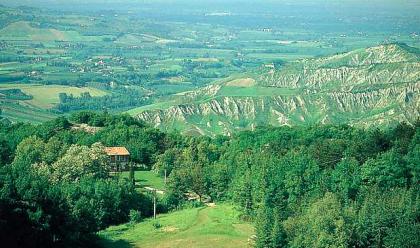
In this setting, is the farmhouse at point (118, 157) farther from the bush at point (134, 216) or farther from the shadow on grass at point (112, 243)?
the shadow on grass at point (112, 243)

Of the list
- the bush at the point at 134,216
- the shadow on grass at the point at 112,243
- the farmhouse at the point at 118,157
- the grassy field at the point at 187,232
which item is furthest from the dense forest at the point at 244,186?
the farmhouse at the point at 118,157

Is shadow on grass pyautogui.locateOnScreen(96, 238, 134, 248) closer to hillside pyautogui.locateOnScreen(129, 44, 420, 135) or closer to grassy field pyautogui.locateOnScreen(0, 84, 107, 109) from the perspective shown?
hillside pyautogui.locateOnScreen(129, 44, 420, 135)

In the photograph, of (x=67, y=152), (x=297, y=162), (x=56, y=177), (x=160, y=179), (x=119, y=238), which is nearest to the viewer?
(x=119, y=238)

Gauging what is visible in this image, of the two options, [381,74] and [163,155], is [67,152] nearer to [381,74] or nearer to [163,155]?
[163,155]

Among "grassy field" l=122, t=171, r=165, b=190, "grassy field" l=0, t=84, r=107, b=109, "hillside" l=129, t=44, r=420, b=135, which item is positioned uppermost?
"grassy field" l=122, t=171, r=165, b=190

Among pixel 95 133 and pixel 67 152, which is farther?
pixel 95 133

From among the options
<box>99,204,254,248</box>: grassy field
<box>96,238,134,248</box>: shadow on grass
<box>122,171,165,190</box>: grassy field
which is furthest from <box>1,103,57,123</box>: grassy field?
<box>96,238,134,248</box>: shadow on grass

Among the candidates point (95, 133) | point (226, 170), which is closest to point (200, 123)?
point (95, 133)

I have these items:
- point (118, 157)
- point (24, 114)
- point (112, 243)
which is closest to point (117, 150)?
point (118, 157)
